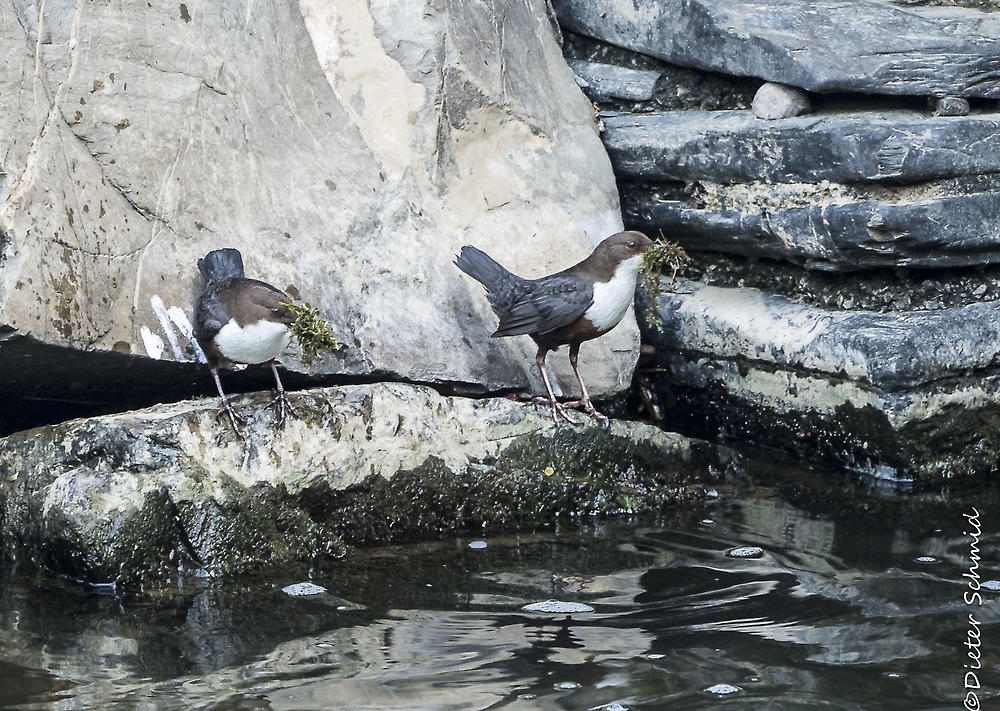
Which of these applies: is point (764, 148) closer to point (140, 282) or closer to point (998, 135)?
point (998, 135)

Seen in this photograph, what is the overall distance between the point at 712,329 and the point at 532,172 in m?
1.20

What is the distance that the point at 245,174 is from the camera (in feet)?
18.2

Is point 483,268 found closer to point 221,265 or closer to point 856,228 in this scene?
point 221,265

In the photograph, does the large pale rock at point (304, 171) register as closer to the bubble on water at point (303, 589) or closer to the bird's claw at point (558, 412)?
the bird's claw at point (558, 412)

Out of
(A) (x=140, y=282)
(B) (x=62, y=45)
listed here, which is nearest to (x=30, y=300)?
(A) (x=140, y=282)

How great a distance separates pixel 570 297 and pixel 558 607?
169cm

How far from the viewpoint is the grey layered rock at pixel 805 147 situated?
18.1ft

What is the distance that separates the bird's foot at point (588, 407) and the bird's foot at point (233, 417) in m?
1.50

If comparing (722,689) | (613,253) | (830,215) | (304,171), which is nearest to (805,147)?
(830,215)

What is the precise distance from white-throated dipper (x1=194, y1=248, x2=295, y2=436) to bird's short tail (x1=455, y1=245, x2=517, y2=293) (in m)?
1.03

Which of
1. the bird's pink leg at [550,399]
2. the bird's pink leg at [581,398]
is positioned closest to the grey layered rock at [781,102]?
the bird's pink leg at [581,398]

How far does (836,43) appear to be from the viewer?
5.80 metres

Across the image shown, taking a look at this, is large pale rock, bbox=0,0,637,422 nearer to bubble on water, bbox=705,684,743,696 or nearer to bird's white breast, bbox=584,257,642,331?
bird's white breast, bbox=584,257,642,331

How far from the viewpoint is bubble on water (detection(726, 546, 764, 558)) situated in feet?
15.6
